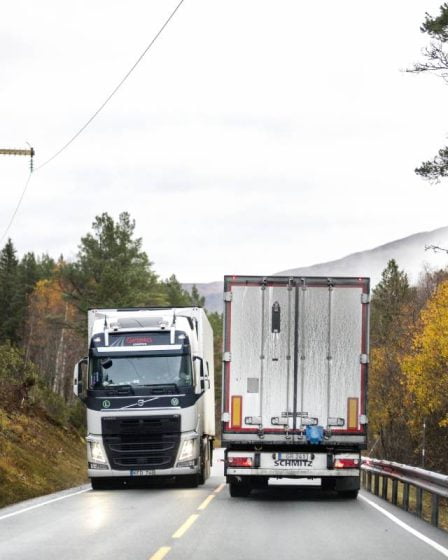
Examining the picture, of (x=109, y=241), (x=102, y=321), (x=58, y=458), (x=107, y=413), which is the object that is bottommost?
(x=58, y=458)

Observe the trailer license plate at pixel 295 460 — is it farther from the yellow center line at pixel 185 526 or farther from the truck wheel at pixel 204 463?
the truck wheel at pixel 204 463

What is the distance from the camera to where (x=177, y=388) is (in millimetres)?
23703

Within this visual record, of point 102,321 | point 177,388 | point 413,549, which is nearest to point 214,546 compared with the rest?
point 413,549

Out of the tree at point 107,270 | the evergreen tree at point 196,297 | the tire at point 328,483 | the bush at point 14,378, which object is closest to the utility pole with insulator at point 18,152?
the bush at point 14,378

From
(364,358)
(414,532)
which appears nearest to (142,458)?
(364,358)

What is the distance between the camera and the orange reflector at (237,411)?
64.6 feet

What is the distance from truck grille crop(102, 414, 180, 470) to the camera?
23.6 metres

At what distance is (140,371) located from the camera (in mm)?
23922

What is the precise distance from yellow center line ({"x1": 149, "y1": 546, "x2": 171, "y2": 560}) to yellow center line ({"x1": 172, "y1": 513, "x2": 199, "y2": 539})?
1220 mm

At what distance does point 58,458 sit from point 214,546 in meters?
21.2

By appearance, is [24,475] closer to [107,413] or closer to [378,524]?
[107,413]

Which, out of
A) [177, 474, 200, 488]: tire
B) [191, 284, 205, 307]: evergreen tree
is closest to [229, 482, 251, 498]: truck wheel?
[177, 474, 200, 488]: tire

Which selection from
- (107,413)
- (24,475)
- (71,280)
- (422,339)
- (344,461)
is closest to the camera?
(344,461)

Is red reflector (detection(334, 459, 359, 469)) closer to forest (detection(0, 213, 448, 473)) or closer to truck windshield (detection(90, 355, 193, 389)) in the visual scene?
truck windshield (detection(90, 355, 193, 389))
